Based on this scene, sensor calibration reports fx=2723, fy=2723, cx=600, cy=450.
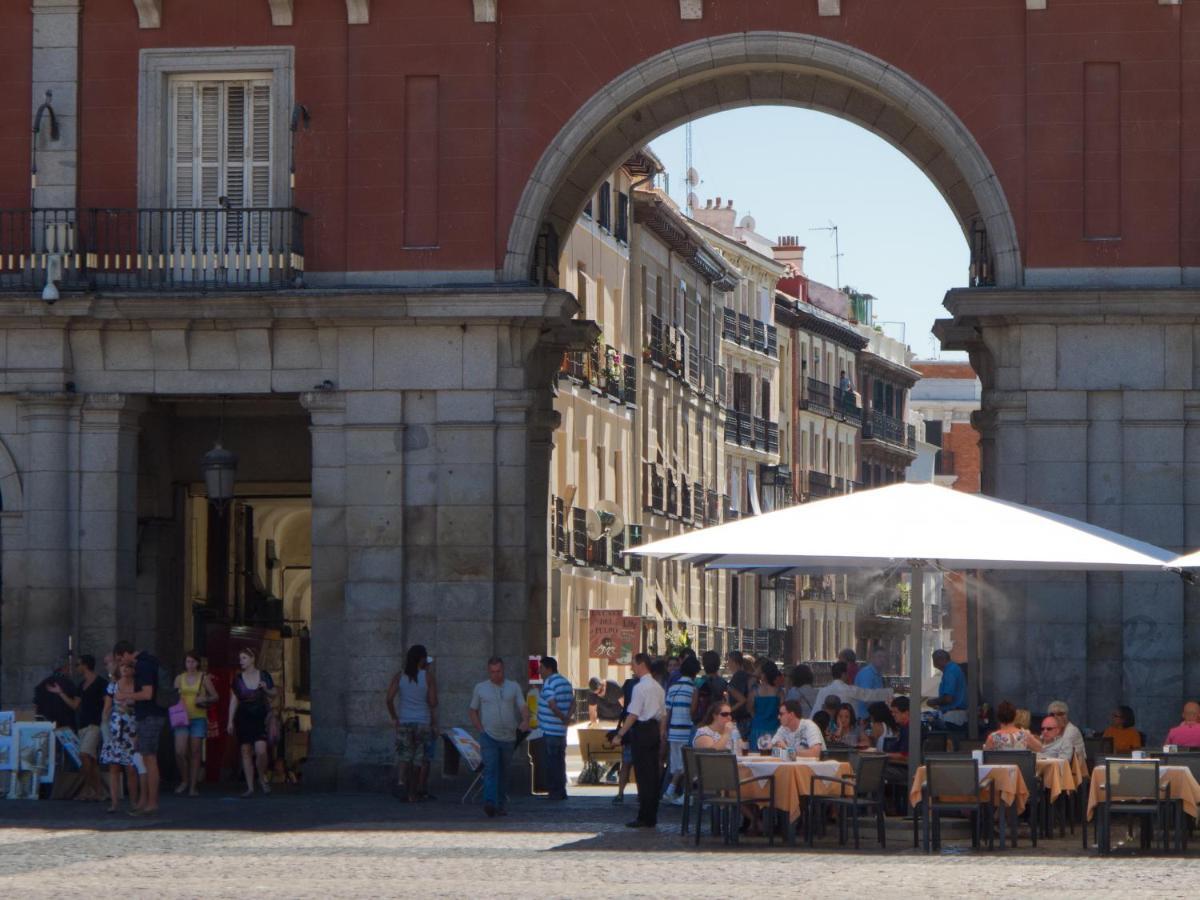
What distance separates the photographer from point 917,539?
832 inches

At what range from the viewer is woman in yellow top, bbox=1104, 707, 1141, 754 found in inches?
939

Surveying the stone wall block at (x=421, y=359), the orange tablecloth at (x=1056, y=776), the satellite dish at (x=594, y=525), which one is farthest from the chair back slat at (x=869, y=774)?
the satellite dish at (x=594, y=525)

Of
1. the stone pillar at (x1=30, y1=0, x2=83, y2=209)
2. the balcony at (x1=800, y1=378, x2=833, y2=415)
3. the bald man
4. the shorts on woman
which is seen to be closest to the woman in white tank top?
the shorts on woman

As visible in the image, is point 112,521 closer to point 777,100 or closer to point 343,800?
point 343,800

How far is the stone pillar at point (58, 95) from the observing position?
29.1 meters

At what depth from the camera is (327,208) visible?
28734mm

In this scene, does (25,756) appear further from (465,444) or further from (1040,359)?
(1040,359)

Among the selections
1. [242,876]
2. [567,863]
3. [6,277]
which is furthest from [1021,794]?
[6,277]

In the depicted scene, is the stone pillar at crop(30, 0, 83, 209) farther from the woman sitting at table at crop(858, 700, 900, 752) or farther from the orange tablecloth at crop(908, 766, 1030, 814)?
the orange tablecloth at crop(908, 766, 1030, 814)

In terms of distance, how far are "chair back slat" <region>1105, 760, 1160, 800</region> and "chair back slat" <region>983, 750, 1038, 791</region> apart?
87 cm

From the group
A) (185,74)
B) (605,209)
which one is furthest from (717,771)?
(605,209)

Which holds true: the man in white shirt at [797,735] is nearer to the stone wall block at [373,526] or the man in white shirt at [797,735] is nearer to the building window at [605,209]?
the stone wall block at [373,526]

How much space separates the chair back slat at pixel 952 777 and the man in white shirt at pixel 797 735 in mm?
1353

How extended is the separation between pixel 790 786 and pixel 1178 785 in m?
3.01
